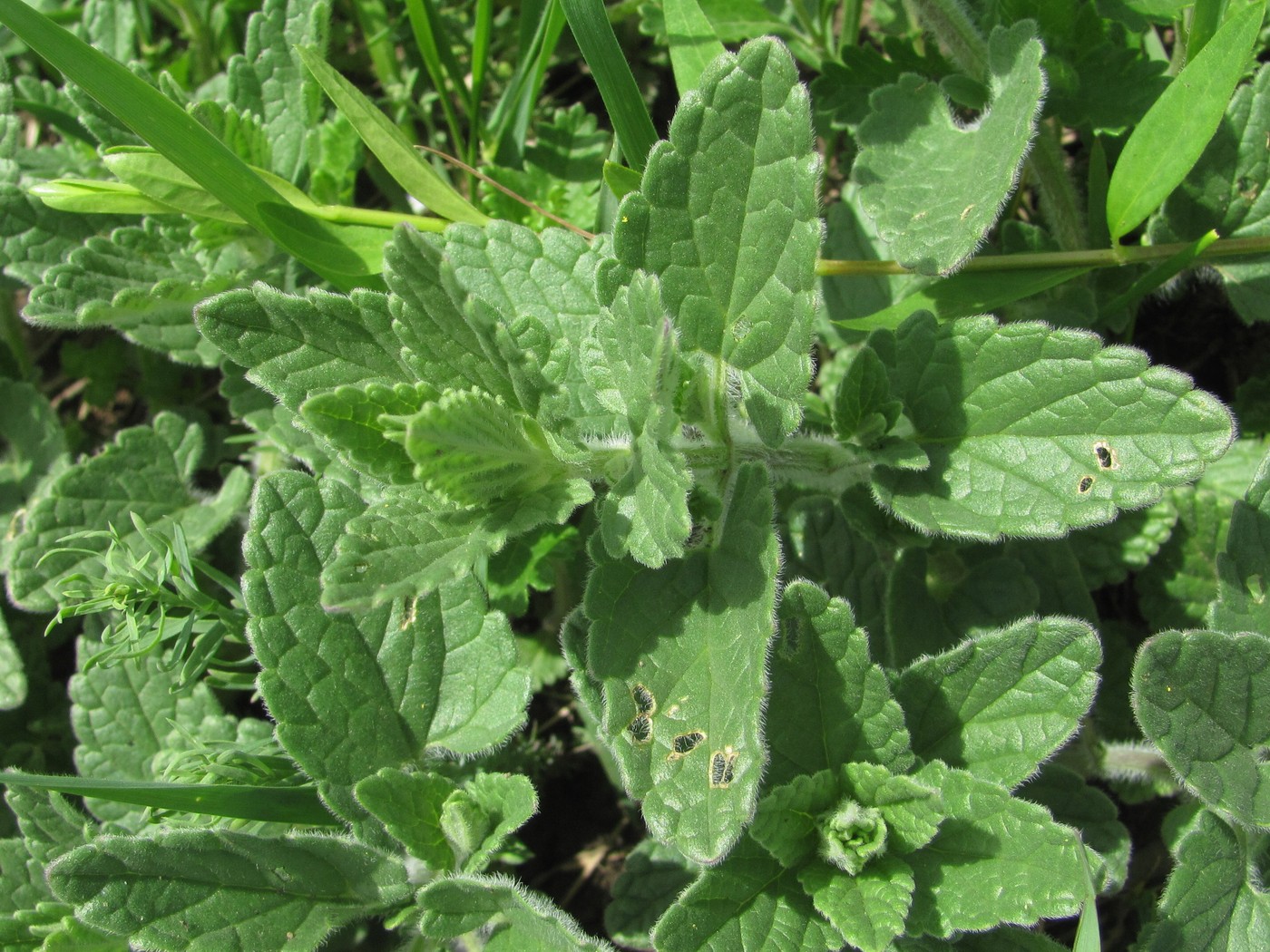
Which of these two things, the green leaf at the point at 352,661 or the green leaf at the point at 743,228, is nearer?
the green leaf at the point at 743,228

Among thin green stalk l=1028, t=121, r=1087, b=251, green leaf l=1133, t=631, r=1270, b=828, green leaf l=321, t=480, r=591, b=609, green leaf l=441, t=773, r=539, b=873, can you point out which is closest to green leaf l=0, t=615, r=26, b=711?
green leaf l=441, t=773, r=539, b=873

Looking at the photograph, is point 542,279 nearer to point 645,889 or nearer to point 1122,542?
point 645,889

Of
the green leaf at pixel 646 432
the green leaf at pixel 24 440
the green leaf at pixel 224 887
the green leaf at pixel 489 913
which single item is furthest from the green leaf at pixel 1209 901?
the green leaf at pixel 24 440

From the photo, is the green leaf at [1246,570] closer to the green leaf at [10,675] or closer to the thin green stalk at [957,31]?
the thin green stalk at [957,31]

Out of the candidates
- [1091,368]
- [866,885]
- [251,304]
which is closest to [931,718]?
[866,885]

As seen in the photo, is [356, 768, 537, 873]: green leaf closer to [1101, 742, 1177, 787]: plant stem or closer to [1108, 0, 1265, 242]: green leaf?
[1101, 742, 1177, 787]: plant stem

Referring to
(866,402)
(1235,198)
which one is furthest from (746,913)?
(1235,198)
